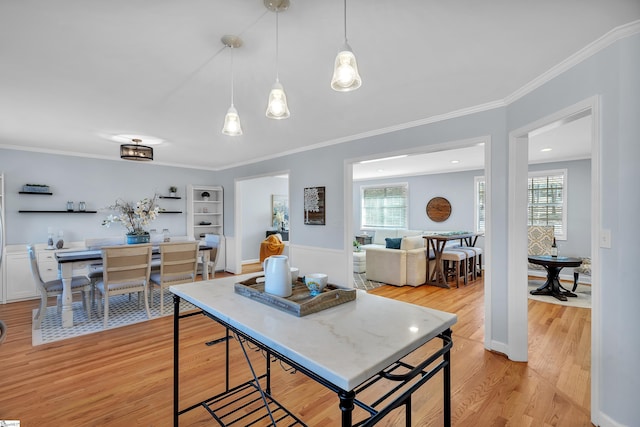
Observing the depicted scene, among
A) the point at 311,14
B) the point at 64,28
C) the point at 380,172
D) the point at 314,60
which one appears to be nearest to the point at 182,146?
the point at 64,28

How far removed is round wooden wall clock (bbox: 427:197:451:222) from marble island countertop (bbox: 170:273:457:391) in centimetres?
650

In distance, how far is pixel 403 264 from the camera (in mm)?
5438

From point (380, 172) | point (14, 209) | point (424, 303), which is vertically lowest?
point (424, 303)

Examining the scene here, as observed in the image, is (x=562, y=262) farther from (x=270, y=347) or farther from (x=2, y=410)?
(x=2, y=410)

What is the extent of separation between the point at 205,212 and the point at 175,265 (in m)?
3.15

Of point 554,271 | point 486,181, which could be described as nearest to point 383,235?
point 554,271

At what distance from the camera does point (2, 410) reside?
205cm

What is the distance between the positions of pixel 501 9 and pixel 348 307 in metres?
1.68

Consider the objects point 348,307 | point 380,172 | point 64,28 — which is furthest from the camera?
point 380,172

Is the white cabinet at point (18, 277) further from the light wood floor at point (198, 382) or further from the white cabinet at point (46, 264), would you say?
the light wood floor at point (198, 382)

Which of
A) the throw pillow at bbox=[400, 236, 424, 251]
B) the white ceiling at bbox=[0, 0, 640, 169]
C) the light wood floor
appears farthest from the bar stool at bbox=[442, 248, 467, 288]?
the white ceiling at bbox=[0, 0, 640, 169]

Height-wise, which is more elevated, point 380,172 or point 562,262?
point 380,172

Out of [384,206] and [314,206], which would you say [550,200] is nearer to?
[384,206]

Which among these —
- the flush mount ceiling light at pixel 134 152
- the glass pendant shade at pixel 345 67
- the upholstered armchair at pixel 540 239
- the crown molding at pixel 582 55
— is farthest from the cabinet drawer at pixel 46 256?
the upholstered armchair at pixel 540 239
